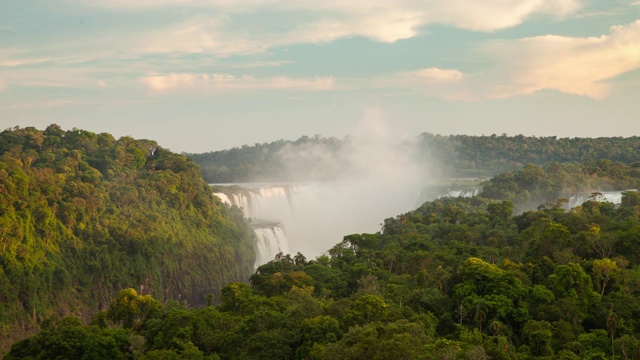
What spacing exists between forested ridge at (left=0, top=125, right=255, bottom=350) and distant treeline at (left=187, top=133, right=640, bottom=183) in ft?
135

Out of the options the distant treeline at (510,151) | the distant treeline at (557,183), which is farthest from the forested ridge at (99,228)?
the distant treeline at (510,151)

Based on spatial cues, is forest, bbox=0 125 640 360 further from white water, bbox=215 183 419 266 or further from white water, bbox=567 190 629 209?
white water, bbox=567 190 629 209

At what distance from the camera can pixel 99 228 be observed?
46.2m

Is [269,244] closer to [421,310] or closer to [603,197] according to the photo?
[603,197]

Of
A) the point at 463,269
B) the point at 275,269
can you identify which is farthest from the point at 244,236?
the point at 463,269

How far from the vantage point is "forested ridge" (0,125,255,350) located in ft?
133

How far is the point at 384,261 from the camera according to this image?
40.7 metres

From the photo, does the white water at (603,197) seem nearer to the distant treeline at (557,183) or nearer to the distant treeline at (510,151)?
the distant treeline at (557,183)

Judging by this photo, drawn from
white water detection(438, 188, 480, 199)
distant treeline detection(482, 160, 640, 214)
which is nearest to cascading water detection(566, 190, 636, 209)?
distant treeline detection(482, 160, 640, 214)

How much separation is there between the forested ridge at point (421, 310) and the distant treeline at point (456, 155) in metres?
59.5

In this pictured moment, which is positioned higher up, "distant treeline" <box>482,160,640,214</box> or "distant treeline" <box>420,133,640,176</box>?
"distant treeline" <box>420,133,640,176</box>

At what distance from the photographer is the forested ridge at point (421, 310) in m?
24.5

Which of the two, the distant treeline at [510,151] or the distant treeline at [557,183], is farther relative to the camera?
the distant treeline at [510,151]

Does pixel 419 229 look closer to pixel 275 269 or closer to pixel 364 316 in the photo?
pixel 275 269
